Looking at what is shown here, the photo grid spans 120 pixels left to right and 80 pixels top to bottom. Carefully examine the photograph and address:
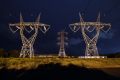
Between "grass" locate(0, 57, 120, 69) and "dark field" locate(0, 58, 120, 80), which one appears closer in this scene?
"dark field" locate(0, 58, 120, 80)

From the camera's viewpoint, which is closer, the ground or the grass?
the ground

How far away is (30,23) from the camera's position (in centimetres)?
11981

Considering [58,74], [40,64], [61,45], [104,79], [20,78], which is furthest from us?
[61,45]

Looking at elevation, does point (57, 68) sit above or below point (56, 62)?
below

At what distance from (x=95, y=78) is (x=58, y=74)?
1006 cm

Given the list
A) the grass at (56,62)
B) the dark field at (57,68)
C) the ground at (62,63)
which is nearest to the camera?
the dark field at (57,68)

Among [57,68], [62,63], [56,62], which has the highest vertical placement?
[56,62]

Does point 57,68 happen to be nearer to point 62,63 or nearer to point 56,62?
point 62,63

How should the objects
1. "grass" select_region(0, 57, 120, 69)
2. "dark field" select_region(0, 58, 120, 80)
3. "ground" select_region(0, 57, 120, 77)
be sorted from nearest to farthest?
"dark field" select_region(0, 58, 120, 80), "ground" select_region(0, 57, 120, 77), "grass" select_region(0, 57, 120, 69)

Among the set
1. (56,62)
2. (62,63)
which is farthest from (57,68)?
(56,62)

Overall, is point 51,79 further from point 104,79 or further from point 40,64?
point 40,64

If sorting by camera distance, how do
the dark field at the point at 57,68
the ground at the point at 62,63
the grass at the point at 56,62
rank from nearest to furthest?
1. the dark field at the point at 57,68
2. the ground at the point at 62,63
3. the grass at the point at 56,62

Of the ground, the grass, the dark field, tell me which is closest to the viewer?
the dark field

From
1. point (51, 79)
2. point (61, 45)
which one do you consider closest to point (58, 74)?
point (51, 79)
